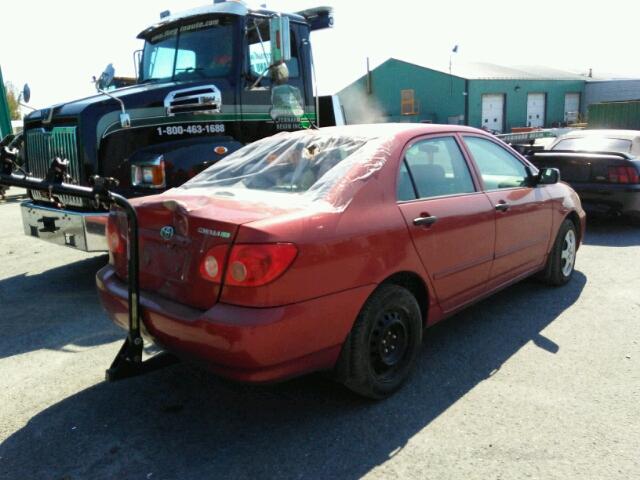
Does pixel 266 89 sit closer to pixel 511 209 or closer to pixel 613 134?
pixel 511 209

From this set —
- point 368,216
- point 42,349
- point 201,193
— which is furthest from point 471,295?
point 42,349

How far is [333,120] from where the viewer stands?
26.5ft

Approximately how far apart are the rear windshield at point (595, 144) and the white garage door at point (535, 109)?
32957 millimetres

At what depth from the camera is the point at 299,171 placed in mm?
3602

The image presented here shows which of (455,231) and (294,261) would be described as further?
(455,231)

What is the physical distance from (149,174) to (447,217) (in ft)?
9.60

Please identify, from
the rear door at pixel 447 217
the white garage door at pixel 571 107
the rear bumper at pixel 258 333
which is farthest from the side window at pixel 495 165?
the white garage door at pixel 571 107

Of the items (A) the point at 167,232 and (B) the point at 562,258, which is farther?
(B) the point at 562,258

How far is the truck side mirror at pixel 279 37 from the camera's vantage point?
561 centimetres

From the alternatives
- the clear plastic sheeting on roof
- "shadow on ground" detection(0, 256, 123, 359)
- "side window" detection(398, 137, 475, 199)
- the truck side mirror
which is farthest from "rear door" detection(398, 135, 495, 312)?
"shadow on ground" detection(0, 256, 123, 359)

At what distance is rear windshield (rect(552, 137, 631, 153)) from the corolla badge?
25.0 ft

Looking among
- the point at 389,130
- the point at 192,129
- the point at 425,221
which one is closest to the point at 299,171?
the point at 389,130

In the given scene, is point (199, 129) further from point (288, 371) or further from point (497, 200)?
point (288, 371)

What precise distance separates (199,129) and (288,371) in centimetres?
367
